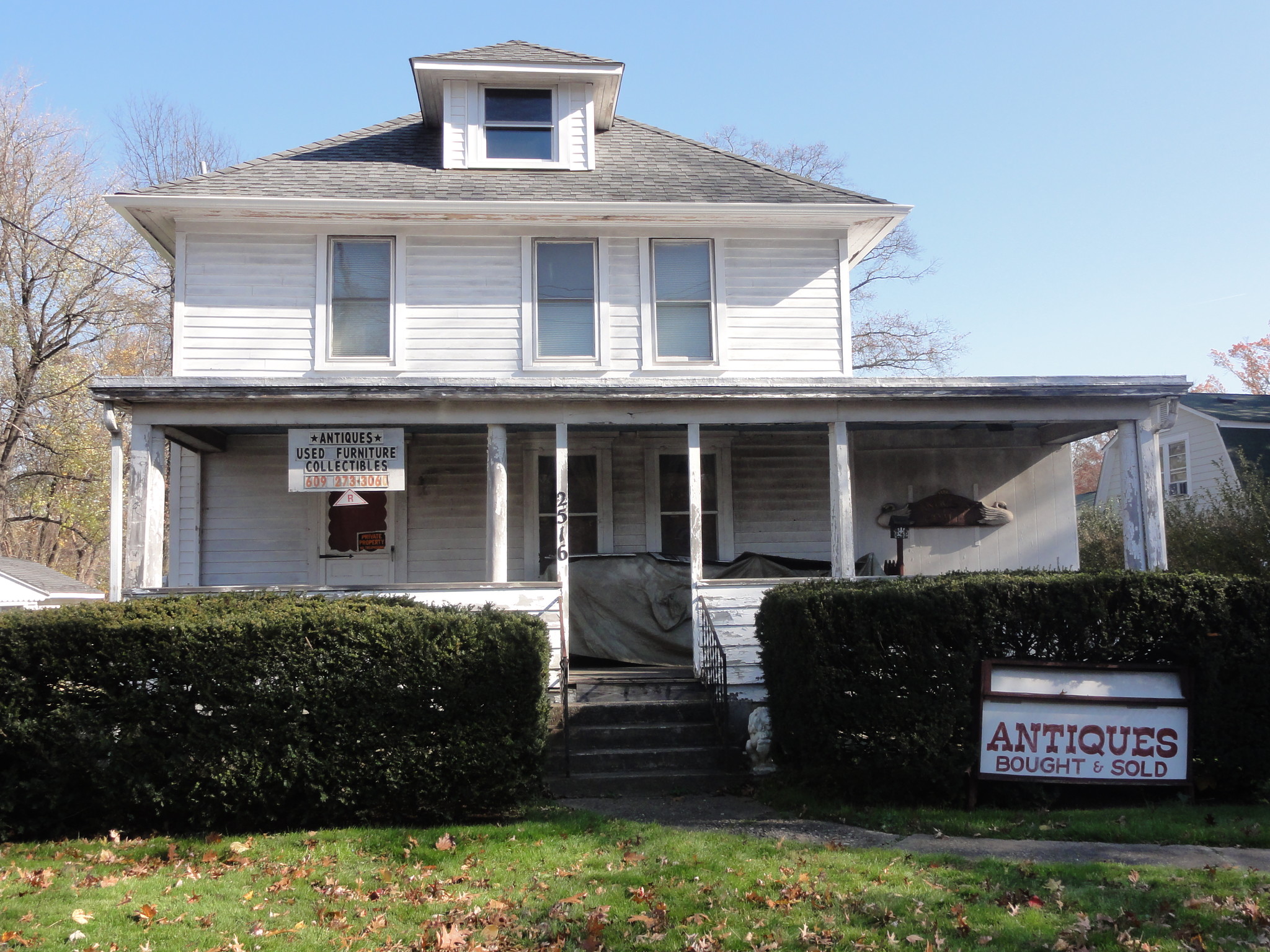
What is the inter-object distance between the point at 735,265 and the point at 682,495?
311cm

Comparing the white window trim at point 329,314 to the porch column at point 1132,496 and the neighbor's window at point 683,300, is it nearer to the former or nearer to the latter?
the neighbor's window at point 683,300

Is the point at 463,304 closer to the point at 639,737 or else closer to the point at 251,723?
the point at 639,737

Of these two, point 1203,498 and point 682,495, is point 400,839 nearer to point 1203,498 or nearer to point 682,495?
point 682,495

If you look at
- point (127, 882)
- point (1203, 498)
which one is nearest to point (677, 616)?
point (127, 882)

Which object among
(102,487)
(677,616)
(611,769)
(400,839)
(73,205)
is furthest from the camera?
(102,487)

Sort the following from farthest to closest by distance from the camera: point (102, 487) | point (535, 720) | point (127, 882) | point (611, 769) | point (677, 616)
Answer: point (102, 487) < point (677, 616) < point (611, 769) < point (535, 720) < point (127, 882)

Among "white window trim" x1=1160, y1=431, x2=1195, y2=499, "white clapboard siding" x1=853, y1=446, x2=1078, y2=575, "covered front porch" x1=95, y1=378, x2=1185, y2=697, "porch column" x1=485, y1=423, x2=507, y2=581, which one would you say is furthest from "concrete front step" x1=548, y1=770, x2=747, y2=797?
"white window trim" x1=1160, y1=431, x2=1195, y2=499

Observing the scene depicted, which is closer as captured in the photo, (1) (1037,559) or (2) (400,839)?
(2) (400,839)

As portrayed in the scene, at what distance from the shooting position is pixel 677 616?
12398 millimetres

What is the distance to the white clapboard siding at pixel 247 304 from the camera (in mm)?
13125

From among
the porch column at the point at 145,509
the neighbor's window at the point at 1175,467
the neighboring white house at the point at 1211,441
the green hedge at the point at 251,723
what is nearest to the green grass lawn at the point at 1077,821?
the green hedge at the point at 251,723

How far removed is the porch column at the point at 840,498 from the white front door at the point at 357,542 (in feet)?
18.7

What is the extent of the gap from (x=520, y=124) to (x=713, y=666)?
8369 mm

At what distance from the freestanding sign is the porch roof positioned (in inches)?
157
